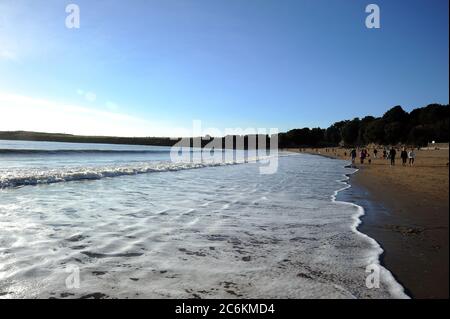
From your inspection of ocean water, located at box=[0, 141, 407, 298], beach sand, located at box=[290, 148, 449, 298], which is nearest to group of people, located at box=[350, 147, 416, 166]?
beach sand, located at box=[290, 148, 449, 298]

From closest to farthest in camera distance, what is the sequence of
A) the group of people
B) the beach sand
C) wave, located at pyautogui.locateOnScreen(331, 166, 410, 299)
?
wave, located at pyautogui.locateOnScreen(331, 166, 410, 299) < the beach sand < the group of people

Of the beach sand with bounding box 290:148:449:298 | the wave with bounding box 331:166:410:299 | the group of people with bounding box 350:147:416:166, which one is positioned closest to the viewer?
the wave with bounding box 331:166:410:299

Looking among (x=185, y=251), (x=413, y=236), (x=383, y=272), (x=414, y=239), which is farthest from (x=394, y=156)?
(x=185, y=251)

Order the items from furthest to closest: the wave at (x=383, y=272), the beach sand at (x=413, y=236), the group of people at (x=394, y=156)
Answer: the group of people at (x=394, y=156) → the beach sand at (x=413, y=236) → the wave at (x=383, y=272)

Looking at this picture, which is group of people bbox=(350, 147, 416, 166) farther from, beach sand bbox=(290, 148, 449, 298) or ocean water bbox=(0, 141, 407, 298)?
ocean water bbox=(0, 141, 407, 298)

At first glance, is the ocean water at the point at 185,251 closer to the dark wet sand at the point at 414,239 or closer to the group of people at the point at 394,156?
the dark wet sand at the point at 414,239

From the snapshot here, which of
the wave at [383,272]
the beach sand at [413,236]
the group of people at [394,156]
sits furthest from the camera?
the group of people at [394,156]

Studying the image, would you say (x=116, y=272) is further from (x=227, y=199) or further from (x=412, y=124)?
(x=412, y=124)

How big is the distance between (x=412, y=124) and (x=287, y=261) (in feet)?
455

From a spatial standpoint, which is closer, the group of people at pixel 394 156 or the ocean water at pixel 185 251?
the ocean water at pixel 185 251

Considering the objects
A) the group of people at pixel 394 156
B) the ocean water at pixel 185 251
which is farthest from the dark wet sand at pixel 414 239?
the group of people at pixel 394 156

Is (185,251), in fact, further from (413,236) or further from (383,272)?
(413,236)

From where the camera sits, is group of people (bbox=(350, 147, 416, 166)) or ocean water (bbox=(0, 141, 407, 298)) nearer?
ocean water (bbox=(0, 141, 407, 298))

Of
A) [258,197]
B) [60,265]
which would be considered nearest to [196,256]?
[60,265]
